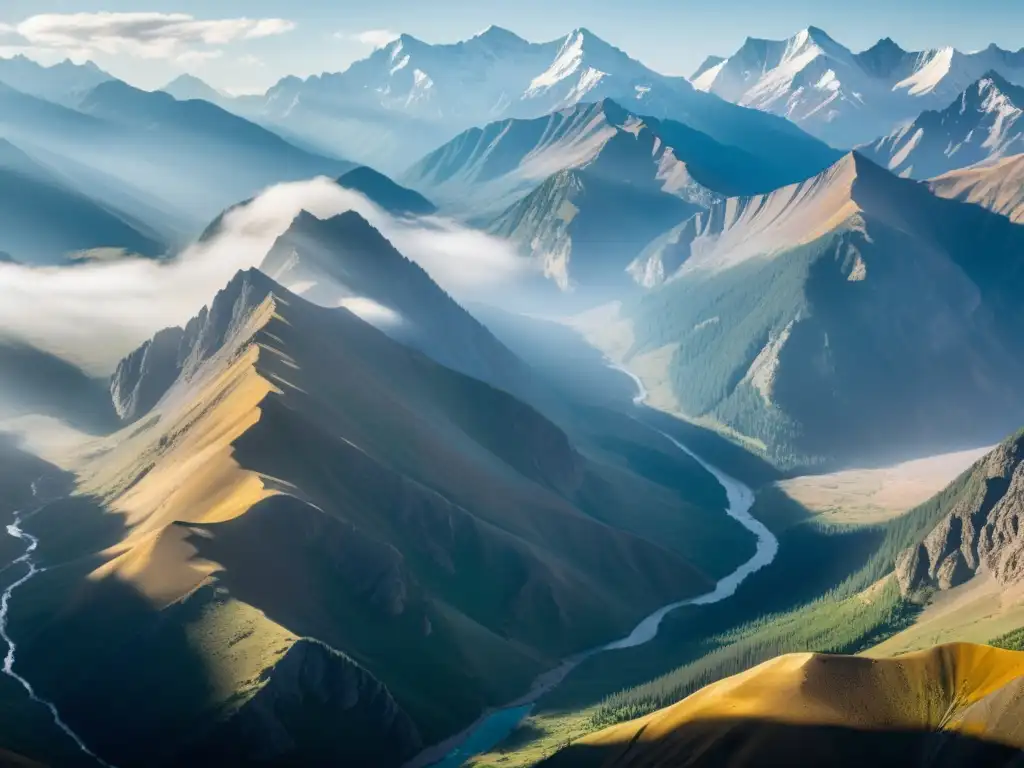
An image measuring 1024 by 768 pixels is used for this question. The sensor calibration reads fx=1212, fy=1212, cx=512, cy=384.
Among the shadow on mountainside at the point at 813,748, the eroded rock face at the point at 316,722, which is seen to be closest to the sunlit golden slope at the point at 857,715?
the shadow on mountainside at the point at 813,748

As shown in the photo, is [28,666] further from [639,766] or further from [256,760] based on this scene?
[639,766]

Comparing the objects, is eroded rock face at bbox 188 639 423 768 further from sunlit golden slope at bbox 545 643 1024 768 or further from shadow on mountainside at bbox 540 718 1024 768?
shadow on mountainside at bbox 540 718 1024 768

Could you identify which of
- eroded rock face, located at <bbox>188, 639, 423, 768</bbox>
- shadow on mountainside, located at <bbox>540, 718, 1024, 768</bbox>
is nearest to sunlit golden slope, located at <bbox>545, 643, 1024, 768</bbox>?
shadow on mountainside, located at <bbox>540, 718, 1024, 768</bbox>

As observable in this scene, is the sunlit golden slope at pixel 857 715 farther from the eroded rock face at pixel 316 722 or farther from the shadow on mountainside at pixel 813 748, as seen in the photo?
the eroded rock face at pixel 316 722

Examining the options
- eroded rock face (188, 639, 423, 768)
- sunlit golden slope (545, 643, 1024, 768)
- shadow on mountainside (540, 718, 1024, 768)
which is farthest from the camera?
eroded rock face (188, 639, 423, 768)

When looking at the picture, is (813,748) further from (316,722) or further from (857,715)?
(316,722)

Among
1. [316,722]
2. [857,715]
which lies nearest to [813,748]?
[857,715]
